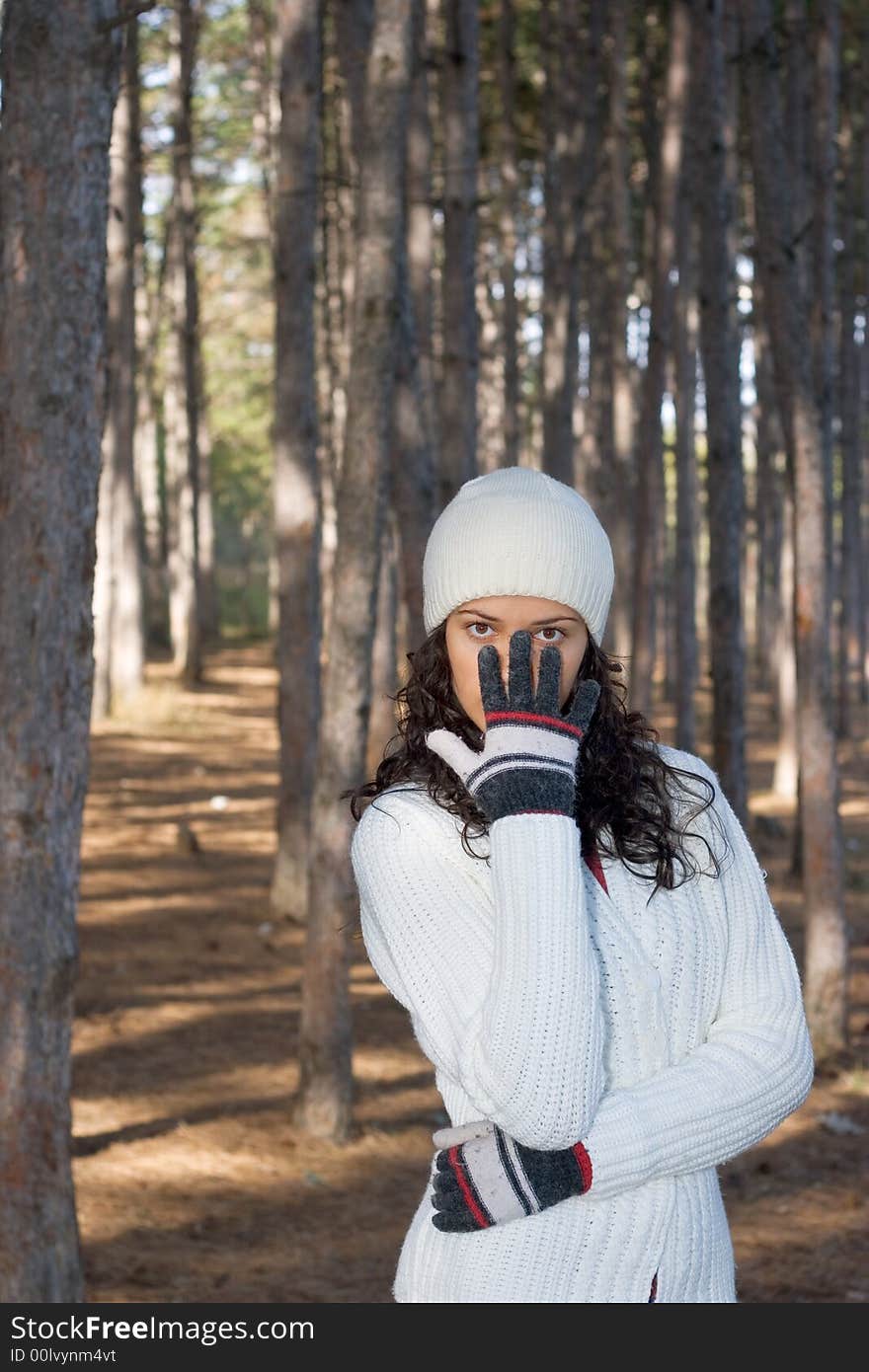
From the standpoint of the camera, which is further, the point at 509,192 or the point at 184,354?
the point at 184,354

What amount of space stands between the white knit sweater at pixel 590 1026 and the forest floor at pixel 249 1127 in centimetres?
397

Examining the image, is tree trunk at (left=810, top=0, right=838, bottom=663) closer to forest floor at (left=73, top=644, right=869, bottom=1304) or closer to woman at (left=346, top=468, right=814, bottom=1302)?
forest floor at (left=73, top=644, right=869, bottom=1304)

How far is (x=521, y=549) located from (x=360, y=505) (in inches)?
203

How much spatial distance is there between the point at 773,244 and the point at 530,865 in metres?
8.01

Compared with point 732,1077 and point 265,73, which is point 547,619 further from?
point 265,73

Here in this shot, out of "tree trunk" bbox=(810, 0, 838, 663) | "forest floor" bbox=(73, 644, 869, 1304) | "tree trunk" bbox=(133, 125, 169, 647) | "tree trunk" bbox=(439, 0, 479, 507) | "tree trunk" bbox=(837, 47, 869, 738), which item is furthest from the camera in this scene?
"tree trunk" bbox=(133, 125, 169, 647)

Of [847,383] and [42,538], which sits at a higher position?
[847,383]

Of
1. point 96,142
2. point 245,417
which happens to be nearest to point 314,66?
point 96,142

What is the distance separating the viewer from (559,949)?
196cm

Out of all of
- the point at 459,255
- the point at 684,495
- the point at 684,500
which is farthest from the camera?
the point at 684,500

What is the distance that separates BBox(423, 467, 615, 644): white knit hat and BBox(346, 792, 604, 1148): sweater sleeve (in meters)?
0.34

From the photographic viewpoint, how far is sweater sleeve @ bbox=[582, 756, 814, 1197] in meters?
2.02

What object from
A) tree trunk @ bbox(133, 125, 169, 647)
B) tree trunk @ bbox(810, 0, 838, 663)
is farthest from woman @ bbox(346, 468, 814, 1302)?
tree trunk @ bbox(133, 125, 169, 647)

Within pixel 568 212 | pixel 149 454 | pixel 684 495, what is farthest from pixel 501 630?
pixel 149 454
